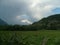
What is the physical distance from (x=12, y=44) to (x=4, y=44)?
1.11 m

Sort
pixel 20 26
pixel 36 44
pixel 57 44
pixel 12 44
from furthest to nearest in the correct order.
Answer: pixel 20 26 → pixel 36 44 → pixel 57 44 → pixel 12 44

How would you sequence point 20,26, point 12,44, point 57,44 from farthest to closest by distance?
1. point 20,26
2. point 57,44
3. point 12,44

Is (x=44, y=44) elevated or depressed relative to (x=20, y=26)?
depressed

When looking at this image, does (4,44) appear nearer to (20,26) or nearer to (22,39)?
(22,39)

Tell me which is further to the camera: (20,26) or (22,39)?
(20,26)

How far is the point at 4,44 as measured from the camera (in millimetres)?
20125

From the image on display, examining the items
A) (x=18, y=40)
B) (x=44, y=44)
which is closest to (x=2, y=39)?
(x=18, y=40)

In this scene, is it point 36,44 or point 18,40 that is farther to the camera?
point 36,44

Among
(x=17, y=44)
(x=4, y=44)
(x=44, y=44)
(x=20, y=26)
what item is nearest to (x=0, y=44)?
(x=4, y=44)

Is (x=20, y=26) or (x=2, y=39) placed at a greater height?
(x=20, y=26)

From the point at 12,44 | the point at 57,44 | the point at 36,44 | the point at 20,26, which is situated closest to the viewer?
the point at 12,44

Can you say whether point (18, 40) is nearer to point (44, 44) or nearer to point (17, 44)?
point (17, 44)

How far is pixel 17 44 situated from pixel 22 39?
1050 millimetres

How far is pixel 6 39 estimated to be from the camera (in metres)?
20.4
